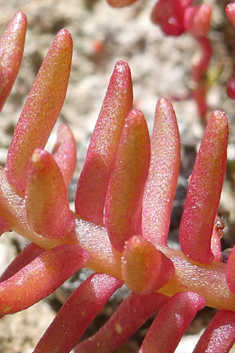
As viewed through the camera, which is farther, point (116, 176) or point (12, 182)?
point (12, 182)

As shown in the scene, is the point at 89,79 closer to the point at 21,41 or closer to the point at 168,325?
the point at 21,41

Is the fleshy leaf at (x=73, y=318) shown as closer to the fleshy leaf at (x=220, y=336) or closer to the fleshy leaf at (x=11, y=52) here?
the fleshy leaf at (x=220, y=336)

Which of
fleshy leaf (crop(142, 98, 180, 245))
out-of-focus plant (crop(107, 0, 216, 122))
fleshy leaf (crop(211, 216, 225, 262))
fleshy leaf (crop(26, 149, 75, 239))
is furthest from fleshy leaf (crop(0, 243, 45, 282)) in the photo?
out-of-focus plant (crop(107, 0, 216, 122))

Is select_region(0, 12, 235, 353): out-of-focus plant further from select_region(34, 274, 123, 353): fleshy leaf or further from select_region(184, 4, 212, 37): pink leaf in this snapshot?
select_region(184, 4, 212, 37): pink leaf

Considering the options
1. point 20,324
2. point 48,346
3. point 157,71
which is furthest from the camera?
point 157,71

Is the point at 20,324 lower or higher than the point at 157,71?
lower

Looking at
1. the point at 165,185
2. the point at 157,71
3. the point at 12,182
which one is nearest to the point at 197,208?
the point at 165,185

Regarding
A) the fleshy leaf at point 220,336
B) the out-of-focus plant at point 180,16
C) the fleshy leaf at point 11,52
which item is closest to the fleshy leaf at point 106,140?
the fleshy leaf at point 11,52
